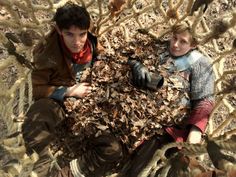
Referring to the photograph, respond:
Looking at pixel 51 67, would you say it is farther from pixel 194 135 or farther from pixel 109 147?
pixel 194 135

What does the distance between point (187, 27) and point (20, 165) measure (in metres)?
0.61

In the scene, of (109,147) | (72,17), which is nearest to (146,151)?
(109,147)

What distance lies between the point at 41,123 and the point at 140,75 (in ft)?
0.94

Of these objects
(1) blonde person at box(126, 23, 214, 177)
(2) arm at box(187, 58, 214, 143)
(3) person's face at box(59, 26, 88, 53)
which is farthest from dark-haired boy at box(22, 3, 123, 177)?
(2) arm at box(187, 58, 214, 143)

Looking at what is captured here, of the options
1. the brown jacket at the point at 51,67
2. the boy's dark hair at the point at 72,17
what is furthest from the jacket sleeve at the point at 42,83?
the boy's dark hair at the point at 72,17

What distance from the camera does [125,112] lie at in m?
1.26

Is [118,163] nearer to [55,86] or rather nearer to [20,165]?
[55,86]

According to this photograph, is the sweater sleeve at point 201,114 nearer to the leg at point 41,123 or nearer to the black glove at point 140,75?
the black glove at point 140,75

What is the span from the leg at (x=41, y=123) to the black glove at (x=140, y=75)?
215 millimetres

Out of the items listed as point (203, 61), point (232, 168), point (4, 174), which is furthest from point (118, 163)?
point (232, 168)

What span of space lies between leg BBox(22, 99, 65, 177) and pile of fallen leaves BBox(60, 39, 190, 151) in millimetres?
44

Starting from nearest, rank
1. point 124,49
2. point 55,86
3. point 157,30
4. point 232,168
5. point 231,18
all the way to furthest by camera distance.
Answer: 1. point 232,168
2. point 231,18
3. point 55,86
4. point 124,49
5. point 157,30

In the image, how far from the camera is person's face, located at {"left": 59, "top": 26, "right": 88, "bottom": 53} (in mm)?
1149

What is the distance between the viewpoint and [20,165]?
886mm
